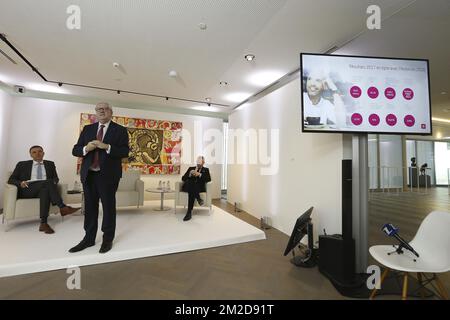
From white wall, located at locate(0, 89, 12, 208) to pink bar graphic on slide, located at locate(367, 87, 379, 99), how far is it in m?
6.64

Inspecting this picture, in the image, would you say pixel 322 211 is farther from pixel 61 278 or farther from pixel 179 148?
pixel 179 148

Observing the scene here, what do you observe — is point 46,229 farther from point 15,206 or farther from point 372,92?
point 372,92

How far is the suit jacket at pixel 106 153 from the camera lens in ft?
7.50

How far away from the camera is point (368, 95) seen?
1991 millimetres

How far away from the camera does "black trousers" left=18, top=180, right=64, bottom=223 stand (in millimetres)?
3037

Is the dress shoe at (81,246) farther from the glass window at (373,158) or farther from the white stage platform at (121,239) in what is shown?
the glass window at (373,158)

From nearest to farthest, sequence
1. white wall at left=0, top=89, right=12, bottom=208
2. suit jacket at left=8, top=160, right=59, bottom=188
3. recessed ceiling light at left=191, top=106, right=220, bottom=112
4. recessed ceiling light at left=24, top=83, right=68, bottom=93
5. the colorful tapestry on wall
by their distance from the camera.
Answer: suit jacket at left=8, top=160, right=59, bottom=188, white wall at left=0, top=89, right=12, bottom=208, recessed ceiling light at left=24, top=83, right=68, bottom=93, the colorful tapestry on wall, recessed ceiling light at left=191, top=106, right=220, bottom=112

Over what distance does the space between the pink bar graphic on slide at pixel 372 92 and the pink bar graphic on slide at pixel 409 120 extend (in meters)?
0.37

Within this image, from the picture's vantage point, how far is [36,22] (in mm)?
2496

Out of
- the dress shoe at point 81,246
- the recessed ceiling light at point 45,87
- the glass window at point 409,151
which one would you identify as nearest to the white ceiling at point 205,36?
the recessed ceiling light at point 45,87

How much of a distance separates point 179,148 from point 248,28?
161 inches

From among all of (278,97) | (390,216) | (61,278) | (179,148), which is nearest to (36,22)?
(61,278)

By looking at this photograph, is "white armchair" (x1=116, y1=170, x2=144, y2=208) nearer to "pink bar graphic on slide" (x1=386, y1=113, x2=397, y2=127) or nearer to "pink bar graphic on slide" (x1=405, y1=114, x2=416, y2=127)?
"pink bar graphic on slide" (x1=386, y1=113, x2=397, y2=127)

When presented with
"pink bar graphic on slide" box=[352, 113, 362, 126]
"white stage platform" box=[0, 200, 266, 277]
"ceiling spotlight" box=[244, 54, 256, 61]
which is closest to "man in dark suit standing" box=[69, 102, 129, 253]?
"white stage platform" box=[0, 200, 266, 277]
